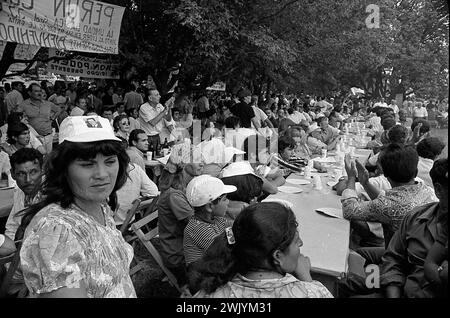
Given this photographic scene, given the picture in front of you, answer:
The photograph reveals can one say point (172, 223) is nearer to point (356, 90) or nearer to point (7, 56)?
point (7, 56)

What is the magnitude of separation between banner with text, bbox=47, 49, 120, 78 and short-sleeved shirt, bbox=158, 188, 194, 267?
6.44 meters

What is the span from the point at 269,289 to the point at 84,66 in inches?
347

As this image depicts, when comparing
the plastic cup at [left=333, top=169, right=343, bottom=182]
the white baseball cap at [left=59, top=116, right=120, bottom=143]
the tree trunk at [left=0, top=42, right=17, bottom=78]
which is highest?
the tree trunk at [left=0, top=42, right=17, bottom=78]

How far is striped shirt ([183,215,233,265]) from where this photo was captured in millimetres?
2639

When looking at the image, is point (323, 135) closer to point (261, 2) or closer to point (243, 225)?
point (261, 2)

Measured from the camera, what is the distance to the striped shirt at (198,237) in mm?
2639

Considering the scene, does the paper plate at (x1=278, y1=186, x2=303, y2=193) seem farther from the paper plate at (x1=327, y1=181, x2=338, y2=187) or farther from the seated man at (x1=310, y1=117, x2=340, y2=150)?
the seated man at (x1=310, y1=117, x2=340, y2=150)

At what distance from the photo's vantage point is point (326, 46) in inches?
508

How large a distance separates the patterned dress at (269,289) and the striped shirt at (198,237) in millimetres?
986

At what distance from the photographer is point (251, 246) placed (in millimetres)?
1642

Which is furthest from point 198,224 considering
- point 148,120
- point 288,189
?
point 148,120

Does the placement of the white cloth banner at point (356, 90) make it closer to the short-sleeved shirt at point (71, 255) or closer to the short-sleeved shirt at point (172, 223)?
the short-sleeved shirt at point (172, 223)

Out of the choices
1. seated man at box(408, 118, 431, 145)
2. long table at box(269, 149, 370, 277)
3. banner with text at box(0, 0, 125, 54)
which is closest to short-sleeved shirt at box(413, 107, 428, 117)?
seated man at box(408, 118, 431, 145)
